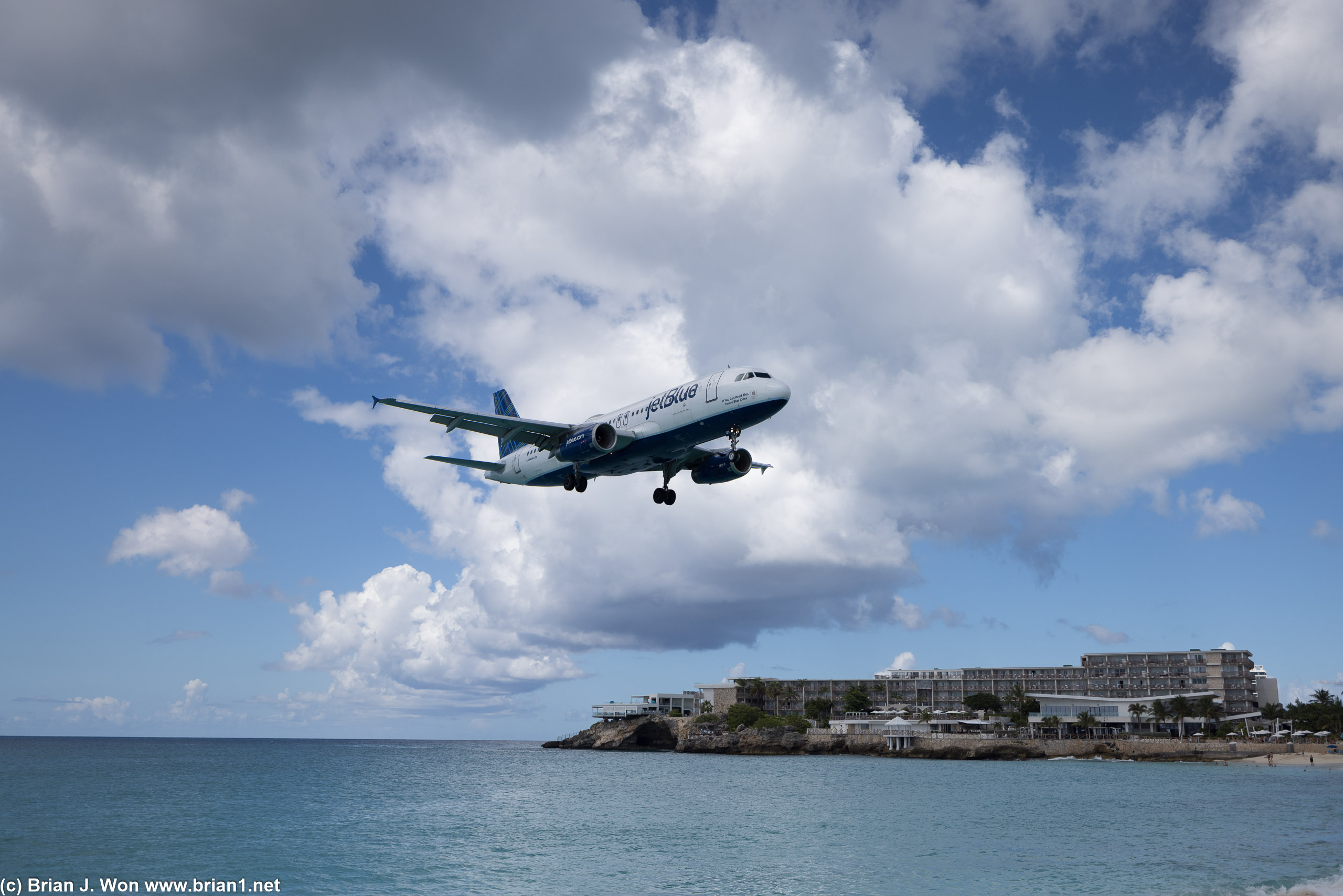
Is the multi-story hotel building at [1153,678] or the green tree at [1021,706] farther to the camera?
the multi-story hotel building at [1153,678]

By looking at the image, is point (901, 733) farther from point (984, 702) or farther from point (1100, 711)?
point (1100, 711)

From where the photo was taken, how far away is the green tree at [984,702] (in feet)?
599

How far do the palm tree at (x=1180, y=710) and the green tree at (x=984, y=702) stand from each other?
1248 inches

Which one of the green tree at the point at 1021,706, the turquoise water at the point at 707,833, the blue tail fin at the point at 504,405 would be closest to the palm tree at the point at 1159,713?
the green tree at the point at 1021,706

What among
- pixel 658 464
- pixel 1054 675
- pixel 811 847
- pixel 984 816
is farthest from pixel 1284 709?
pixel 658 464

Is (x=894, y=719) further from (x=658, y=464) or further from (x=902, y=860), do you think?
(x=658, y=464)

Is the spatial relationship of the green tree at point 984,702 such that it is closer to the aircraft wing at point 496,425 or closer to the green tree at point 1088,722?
the green tree at point 1088,722

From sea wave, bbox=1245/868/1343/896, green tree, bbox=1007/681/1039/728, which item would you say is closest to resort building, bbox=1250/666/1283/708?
green tree, bbox=1007/681/1039/728

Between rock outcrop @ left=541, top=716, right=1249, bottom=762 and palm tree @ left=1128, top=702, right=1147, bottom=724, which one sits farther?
palm tree @ left=1128, top=702, right=1147, bottom=724

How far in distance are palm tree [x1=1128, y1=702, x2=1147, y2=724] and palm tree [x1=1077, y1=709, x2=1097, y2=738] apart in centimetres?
866

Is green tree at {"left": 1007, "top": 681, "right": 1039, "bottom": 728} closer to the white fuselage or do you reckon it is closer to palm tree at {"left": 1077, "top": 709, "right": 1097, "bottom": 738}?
palm tree at {"left": 1077, "top": 709, "right": 1097, "bottom": 738}

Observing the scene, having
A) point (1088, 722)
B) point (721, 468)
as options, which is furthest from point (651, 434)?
point (1088, 722)

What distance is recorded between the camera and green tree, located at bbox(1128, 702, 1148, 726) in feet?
540

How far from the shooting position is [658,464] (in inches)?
1838
